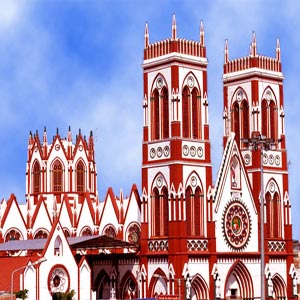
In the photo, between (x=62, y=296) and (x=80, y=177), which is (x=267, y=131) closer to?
(x=80, y=177)

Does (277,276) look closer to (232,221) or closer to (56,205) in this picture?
(232,221)

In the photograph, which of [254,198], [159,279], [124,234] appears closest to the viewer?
[159,279]

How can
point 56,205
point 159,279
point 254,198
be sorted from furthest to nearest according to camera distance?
point 56,205, point 254,198, point 159,279

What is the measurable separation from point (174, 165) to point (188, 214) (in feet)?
15.2

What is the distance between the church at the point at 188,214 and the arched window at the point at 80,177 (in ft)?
33.2

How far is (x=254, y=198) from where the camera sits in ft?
308

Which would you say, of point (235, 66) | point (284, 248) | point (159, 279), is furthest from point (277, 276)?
point (235, 66)

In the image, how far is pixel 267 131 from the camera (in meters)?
95.8

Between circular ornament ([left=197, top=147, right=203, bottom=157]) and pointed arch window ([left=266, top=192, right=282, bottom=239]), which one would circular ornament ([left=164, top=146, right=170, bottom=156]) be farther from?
pointed arch window ([left=266, top=192, right=282, bottom=239])

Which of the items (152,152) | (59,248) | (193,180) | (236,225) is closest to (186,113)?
(152,152)

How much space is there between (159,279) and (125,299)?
17.7 ft

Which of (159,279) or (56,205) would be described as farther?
(56,205)

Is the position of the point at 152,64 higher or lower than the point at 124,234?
higher

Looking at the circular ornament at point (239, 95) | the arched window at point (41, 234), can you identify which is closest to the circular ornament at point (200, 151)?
the circular ornament at point (239, 95)
